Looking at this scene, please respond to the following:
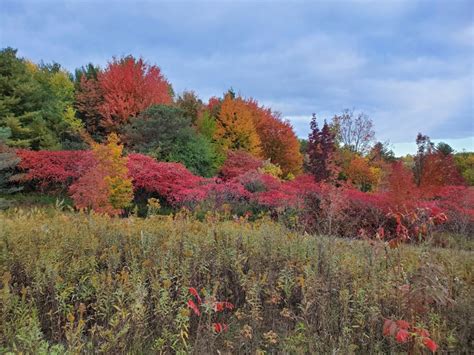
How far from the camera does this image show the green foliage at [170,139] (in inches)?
677

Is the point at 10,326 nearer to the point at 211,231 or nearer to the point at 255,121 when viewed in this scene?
the point at 211,231

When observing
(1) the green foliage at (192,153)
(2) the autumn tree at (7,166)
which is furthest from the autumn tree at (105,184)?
(1) the green foliage at (192,153)

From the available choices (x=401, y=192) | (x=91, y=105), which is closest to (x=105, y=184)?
(x=401, y=192)

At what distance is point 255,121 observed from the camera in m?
26.2

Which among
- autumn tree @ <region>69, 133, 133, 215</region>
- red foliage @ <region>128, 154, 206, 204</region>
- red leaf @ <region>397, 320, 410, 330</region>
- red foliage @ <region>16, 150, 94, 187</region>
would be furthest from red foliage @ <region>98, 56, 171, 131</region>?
Answer: red leaf @ <region>397, 320, 410, 330</region>

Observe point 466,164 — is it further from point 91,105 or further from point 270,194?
point 91,105

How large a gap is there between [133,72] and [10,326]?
67.5 feet

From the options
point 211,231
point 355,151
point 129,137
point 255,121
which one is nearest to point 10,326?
point 211,231

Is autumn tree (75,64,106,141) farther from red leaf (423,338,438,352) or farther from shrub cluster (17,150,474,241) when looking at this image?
red leaf (423,338,438,352)

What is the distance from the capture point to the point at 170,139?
17.4 meters

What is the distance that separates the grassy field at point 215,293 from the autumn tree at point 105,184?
22.1 ft

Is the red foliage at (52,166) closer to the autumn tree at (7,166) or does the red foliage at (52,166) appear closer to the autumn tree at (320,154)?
the autumn tree at (7,166)

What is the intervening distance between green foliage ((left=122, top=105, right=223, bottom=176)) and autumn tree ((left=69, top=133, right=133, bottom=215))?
4.23 m

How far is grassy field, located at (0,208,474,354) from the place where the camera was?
263cm
